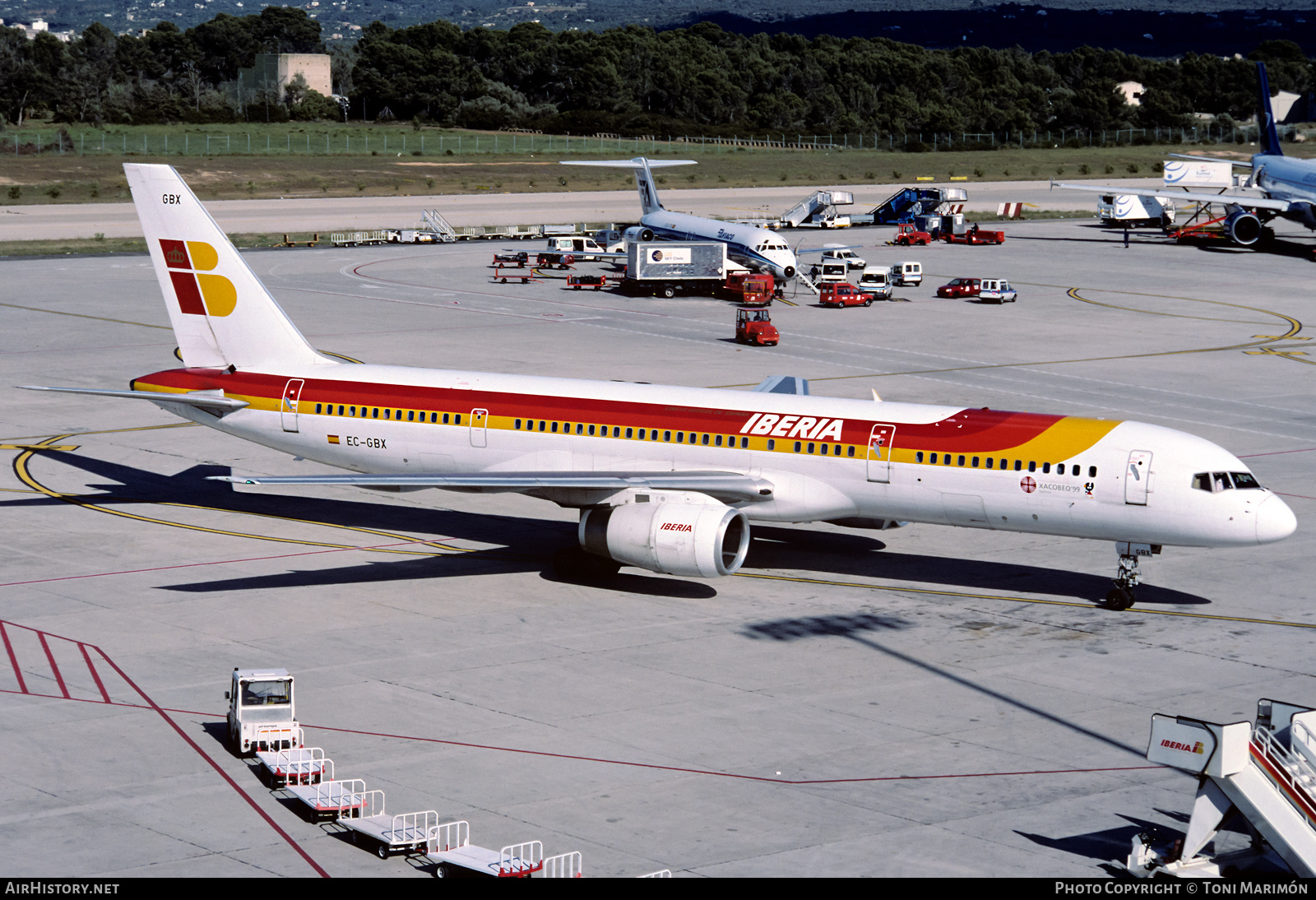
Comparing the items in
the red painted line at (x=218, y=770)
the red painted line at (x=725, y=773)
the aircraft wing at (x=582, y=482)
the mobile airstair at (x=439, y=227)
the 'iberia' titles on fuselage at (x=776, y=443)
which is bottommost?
the red painted line at (x=218, y=770)

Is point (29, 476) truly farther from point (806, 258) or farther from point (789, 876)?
point (806, 258)

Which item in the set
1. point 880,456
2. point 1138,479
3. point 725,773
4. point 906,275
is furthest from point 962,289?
point 725,773

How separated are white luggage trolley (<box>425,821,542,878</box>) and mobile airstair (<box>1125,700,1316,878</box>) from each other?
8.41 metres

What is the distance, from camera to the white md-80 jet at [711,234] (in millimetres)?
92312

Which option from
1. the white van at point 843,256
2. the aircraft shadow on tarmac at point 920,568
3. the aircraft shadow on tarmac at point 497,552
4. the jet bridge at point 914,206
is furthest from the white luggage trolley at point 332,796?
the jet bridge at point 914,206

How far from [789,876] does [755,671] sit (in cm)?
973

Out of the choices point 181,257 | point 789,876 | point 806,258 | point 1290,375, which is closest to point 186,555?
point 181,257

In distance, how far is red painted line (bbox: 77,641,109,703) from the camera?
28450mm

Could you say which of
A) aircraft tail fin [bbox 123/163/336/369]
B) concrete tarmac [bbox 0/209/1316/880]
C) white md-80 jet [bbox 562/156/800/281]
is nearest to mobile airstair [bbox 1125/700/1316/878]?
concrete tarmac [bbox 0/209/1316/880]

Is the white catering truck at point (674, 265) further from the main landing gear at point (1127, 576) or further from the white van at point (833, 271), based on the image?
the main landing gear at point (1127, 576)

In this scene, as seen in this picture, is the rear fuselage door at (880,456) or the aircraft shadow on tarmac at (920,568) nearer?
the rear fuselage door at (880,456)

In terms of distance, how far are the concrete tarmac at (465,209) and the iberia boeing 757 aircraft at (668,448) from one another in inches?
3184

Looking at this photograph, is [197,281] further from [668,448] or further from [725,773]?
[725,773]

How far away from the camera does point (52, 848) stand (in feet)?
70.6
